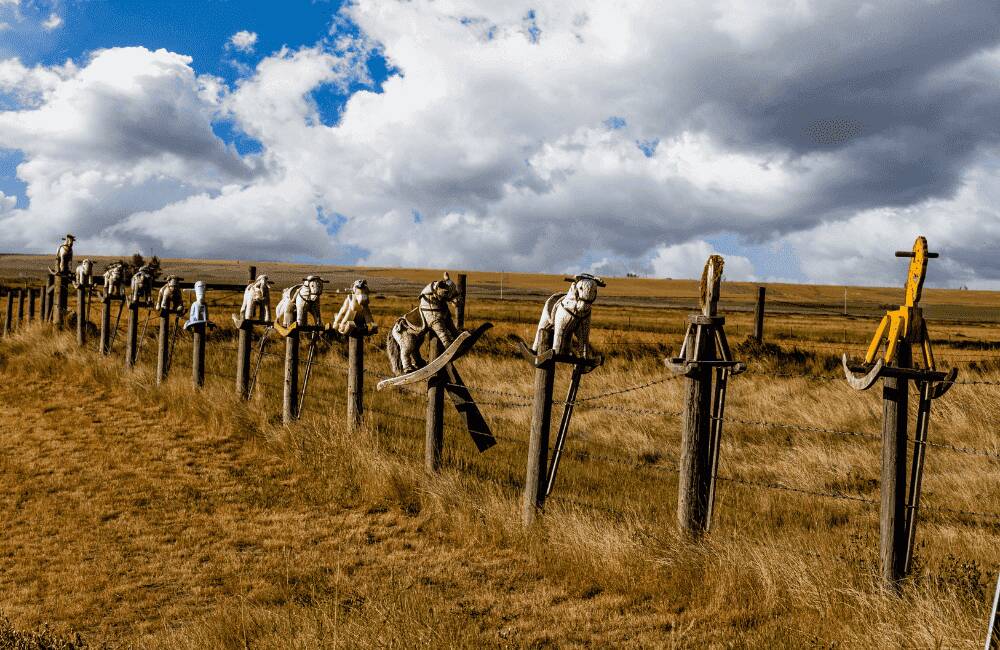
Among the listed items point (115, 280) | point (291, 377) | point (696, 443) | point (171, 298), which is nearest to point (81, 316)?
point (115, 280)

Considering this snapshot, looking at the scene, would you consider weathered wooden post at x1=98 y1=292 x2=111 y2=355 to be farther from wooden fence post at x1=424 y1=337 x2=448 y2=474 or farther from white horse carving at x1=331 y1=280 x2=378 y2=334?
wooden fence post at x1=424 y1=337 x2=448 y2=474

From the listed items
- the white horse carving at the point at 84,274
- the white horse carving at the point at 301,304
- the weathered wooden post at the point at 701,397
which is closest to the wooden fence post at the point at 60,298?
the white horse carving at the point at 84,274

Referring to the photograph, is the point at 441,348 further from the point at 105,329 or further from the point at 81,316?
the point at 81,316

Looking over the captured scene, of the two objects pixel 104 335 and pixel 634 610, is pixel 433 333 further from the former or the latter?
pixel 104 335

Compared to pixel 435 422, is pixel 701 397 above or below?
above

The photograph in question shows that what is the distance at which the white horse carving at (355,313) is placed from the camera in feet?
29.2

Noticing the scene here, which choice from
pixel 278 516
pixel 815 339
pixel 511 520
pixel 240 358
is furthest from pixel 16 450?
pixel 815 339

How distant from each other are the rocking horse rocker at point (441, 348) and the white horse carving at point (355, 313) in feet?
3.61

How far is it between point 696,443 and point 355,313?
4.82m

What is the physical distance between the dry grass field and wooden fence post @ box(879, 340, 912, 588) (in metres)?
0.21

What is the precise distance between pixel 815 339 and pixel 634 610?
76.5 feet

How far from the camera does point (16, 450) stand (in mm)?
9344

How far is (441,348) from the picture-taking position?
7695 mm

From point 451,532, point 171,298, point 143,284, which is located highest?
point 143,284
